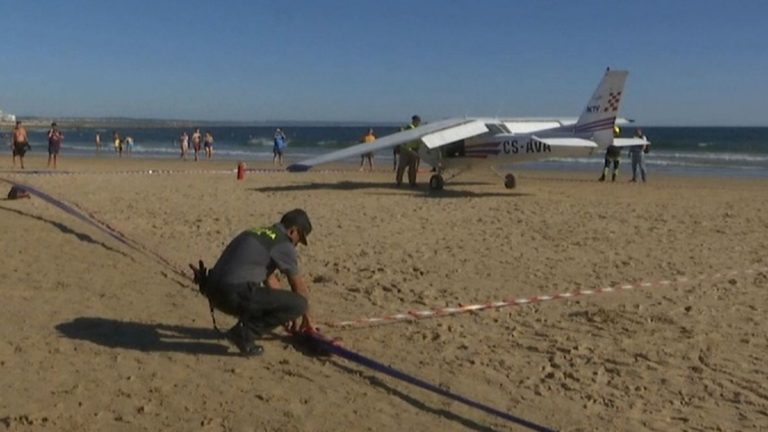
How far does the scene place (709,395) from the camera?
589 cm

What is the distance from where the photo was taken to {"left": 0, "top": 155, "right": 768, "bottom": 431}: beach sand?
5.59 m

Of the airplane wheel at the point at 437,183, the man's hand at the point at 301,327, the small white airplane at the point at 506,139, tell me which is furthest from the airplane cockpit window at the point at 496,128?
the man's hand at the point at 301,327

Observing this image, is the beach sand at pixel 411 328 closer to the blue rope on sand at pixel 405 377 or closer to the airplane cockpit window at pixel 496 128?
the blue rope on sand at pixel 405 377

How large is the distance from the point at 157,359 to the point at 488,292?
3845 millimetres

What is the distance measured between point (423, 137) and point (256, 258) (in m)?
12.8

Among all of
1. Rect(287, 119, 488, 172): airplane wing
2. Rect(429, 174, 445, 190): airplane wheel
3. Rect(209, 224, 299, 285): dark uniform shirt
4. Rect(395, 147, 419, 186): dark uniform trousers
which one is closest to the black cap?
Rect(209, 224, 299, 285): dark uniform shirt

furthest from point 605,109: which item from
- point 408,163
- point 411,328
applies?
point 411,328

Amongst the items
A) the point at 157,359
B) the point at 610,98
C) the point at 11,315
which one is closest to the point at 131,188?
the point at 610,98

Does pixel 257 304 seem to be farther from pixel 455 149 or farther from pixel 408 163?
pixel 408 163

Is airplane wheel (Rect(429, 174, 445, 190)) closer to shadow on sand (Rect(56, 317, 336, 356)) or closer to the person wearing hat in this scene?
shadow on sand (Rect(56, 317, 336, 356))

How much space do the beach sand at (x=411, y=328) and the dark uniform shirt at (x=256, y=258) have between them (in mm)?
681

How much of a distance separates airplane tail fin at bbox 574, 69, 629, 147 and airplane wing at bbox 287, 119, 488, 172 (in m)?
2.47

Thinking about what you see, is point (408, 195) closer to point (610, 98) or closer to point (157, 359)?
point (610, 98)

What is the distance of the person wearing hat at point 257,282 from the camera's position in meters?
6.48
